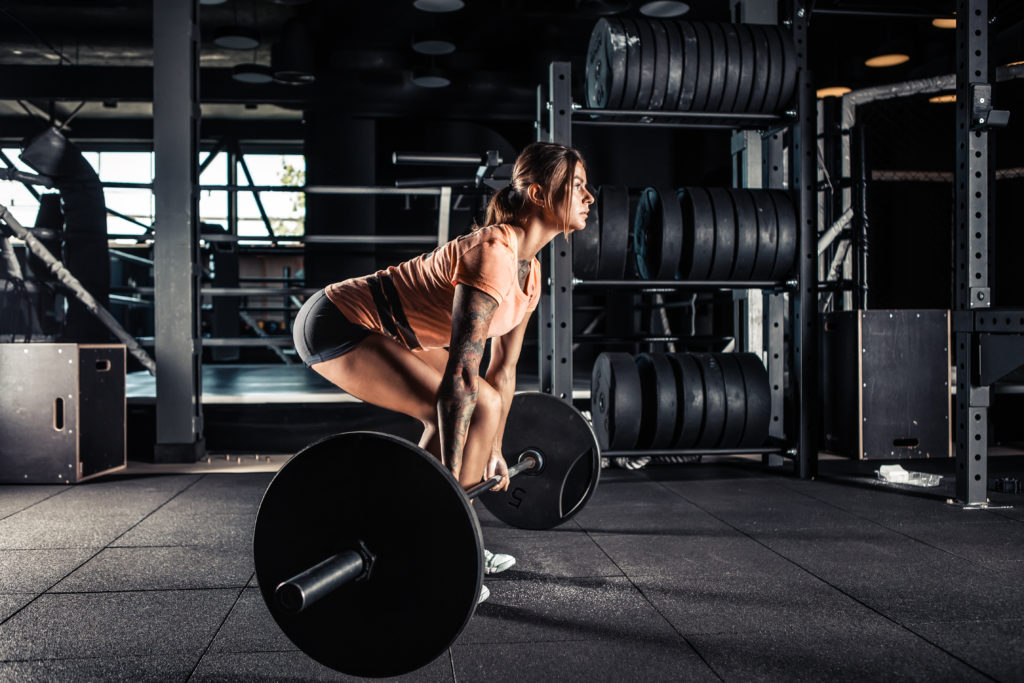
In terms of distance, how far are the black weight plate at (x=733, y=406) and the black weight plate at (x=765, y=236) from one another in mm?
395

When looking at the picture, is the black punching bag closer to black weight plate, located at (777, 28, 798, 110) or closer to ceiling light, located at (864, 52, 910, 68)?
black weight plate, located at (777, 28, 798, 110)

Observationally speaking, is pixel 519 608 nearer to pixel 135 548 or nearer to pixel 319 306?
pixel 319 306

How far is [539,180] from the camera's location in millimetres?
1742

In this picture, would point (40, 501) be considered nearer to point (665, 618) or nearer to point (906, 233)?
point (665, 618)

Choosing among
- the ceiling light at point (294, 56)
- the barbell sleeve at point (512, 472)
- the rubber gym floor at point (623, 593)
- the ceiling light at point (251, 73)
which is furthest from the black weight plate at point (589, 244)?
the ceiling light at point (251, 73)

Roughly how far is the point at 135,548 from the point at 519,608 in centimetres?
116

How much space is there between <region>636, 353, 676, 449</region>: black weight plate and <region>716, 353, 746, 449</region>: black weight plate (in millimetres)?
217

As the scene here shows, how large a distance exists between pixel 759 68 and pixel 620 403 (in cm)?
142

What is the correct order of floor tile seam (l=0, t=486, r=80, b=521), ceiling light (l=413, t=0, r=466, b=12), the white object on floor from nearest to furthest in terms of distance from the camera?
floor tile seam (l=0, t=486, r=80, b=521) → the white object on floor → ceiling light (l=413, t=0, r=466, b=12)

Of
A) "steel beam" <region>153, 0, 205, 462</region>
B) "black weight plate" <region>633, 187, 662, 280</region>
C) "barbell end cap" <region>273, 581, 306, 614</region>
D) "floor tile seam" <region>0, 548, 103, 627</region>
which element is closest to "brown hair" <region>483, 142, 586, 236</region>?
"barbell end cap" <region>273, 581, 306, 614</region>

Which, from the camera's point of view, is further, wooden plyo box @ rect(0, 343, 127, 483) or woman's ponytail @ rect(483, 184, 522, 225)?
wooden plyo box @ rect(0, 343, 127, 483)

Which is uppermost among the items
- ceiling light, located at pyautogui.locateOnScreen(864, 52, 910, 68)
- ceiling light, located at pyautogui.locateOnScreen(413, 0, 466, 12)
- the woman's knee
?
ceiling light, located at pyautogui.locateOnScreen(864, 52, 910, 68)

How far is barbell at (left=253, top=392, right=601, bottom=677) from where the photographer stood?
4.01 ft

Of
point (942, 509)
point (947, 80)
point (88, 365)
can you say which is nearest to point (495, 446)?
point (942, 509)
